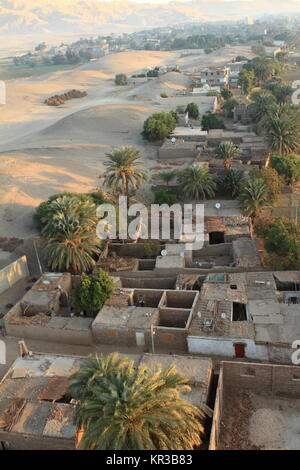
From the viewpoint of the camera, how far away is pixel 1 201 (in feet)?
141

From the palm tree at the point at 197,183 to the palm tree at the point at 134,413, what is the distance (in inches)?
1062

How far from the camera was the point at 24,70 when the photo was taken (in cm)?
17188

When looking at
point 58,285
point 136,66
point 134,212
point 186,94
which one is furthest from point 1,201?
point 136,66

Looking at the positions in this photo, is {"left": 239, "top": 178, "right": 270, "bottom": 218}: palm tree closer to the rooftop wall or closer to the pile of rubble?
the pile of rubble

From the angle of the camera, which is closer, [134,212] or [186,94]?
[134,212]

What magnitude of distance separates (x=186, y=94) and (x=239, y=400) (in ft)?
267

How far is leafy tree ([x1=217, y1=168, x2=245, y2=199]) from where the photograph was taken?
42.2 meters

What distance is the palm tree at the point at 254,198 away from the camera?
3472 centimetres

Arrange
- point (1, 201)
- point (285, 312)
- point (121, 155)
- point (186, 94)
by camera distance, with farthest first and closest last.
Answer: point (186, 94), point (1, 201), point (121, 155), point (285, 312)

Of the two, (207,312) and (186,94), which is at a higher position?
(186,94)

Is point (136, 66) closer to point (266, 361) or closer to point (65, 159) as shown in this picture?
point (65, 159)

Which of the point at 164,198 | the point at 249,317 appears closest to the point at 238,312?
the point at 249,317

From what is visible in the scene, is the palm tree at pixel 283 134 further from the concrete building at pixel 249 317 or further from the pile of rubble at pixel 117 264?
the pile of rubble at pixel 117 264
